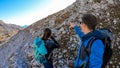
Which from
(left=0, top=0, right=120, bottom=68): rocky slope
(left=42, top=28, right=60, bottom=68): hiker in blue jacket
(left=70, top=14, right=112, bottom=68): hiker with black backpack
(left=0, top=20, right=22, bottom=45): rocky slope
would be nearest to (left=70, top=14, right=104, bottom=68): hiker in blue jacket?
(left=70, top=14, right=112, bottom=68): hiker with black backpack

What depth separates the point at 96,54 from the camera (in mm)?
7457

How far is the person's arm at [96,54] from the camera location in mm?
7461

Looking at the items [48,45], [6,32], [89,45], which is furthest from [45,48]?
[6,32]

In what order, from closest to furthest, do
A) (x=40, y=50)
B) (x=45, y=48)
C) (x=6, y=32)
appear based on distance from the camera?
(x=45, y=48) < (x=40, y=50) < (x=6, y=32)

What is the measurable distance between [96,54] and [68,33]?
38.8 ft

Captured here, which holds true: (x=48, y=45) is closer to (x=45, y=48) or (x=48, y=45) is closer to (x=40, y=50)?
(x=45, y=48)

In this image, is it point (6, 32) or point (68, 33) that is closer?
point (68, 33)

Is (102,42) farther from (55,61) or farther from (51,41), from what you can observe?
(55,61)

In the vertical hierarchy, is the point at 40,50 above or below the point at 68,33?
above

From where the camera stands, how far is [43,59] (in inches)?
518

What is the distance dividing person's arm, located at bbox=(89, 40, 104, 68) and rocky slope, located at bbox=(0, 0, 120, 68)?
28.4 feet

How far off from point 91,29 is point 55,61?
376 inches

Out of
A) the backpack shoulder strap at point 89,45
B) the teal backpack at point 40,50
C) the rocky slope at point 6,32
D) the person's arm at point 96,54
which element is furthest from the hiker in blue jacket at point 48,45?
the rocky slope at point 6,32

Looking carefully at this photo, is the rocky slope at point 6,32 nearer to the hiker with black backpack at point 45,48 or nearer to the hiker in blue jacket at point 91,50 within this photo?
the hiker with black backpack at point 45,48
